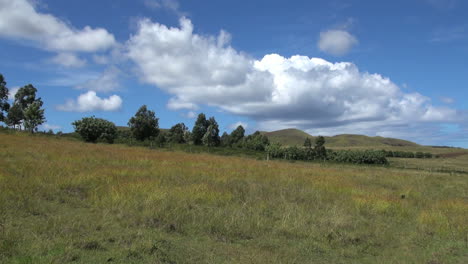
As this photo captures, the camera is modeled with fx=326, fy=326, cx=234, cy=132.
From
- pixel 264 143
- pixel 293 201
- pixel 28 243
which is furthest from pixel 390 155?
pixel 28 243

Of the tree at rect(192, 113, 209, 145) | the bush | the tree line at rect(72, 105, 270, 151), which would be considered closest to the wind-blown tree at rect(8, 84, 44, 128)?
the tree line at rect(72, 105, 270, 151)

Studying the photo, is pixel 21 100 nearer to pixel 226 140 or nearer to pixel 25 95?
pixel 25 95

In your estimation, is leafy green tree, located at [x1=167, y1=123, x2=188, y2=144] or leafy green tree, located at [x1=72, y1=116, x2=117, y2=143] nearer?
leafy green tree, located at [x1=72, y1=116, x2=117, y2=143]

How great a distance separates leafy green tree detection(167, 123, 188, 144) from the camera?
93.3 metres

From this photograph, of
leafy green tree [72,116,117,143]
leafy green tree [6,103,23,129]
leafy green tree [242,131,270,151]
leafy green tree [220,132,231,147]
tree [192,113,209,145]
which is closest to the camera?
leafy green tree [72,116,117,143]

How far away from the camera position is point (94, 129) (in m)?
50.0

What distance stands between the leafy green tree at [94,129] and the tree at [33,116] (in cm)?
778

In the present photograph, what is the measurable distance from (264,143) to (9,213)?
9290 centimetres

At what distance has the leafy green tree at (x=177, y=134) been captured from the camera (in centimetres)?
9331

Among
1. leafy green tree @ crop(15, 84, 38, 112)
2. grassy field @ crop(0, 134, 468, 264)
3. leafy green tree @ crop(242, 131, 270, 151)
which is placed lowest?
grassy field @ crop(0, 134, 468, 264)

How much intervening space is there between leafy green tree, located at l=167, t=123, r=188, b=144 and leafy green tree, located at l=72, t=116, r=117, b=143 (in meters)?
40.6

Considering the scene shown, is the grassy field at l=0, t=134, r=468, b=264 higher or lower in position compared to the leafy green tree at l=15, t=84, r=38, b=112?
lower

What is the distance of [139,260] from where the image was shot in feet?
16.6

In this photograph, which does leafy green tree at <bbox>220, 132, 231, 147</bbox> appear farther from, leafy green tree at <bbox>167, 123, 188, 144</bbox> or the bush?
the bush
